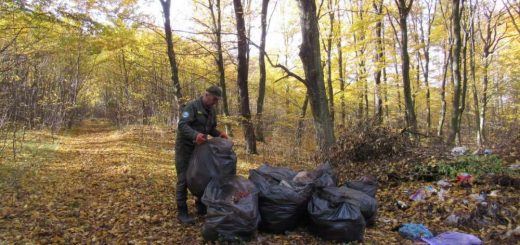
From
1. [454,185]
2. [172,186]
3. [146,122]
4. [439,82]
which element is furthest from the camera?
[439,82]

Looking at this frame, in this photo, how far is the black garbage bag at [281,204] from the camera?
394cm

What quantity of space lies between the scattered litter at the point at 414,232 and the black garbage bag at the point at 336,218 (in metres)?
0.59

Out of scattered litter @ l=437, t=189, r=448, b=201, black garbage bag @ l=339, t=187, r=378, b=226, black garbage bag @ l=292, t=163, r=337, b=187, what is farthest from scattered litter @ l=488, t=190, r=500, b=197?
black garbage bag @ l=292, t=163, r=337, b=187

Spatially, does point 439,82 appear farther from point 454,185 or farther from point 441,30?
point 454,185

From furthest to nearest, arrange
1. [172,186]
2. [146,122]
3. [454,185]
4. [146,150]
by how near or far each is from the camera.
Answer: [146,122]
[146,150]
[172,186]
[454,185]

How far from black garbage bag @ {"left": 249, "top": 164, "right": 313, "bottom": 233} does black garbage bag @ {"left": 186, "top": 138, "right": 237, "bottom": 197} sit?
417 mm

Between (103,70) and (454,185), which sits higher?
(103,70)

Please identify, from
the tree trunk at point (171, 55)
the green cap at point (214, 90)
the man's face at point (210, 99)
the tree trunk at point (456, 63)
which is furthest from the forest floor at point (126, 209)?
the tree trunk at point (456, 63)

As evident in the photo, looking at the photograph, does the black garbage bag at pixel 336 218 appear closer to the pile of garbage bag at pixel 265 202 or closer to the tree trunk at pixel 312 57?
the pile of garbage bag at pixel 265 202

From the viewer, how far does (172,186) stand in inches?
246

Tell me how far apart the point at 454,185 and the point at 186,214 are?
4.03 meters

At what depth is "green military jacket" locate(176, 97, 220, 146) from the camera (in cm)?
414

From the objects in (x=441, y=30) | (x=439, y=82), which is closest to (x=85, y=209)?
(x=441, y=30)

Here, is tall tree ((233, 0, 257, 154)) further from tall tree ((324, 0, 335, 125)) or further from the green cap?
tall tree ((324, 0, 335, 125))
